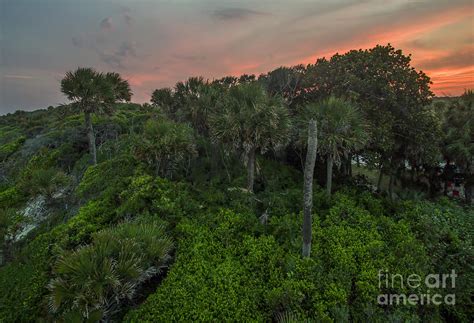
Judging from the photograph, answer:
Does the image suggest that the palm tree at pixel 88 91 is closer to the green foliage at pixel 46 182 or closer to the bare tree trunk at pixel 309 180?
the green foliage at pixel 46 182

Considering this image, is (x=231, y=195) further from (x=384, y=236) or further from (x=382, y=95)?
(x=382, y=95)

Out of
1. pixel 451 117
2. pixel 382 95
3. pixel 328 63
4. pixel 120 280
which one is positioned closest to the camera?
pixel 120 280

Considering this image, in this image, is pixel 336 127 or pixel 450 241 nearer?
pixel 450 241

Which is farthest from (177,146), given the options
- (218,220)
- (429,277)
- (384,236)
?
(429,277)

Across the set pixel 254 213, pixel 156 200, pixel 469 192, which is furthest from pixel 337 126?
pixel 469 192

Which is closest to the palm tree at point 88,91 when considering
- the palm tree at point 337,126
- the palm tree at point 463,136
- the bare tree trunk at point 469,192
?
the palm tree at point 337,126

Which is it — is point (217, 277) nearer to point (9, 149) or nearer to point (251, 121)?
point (251, 121)
